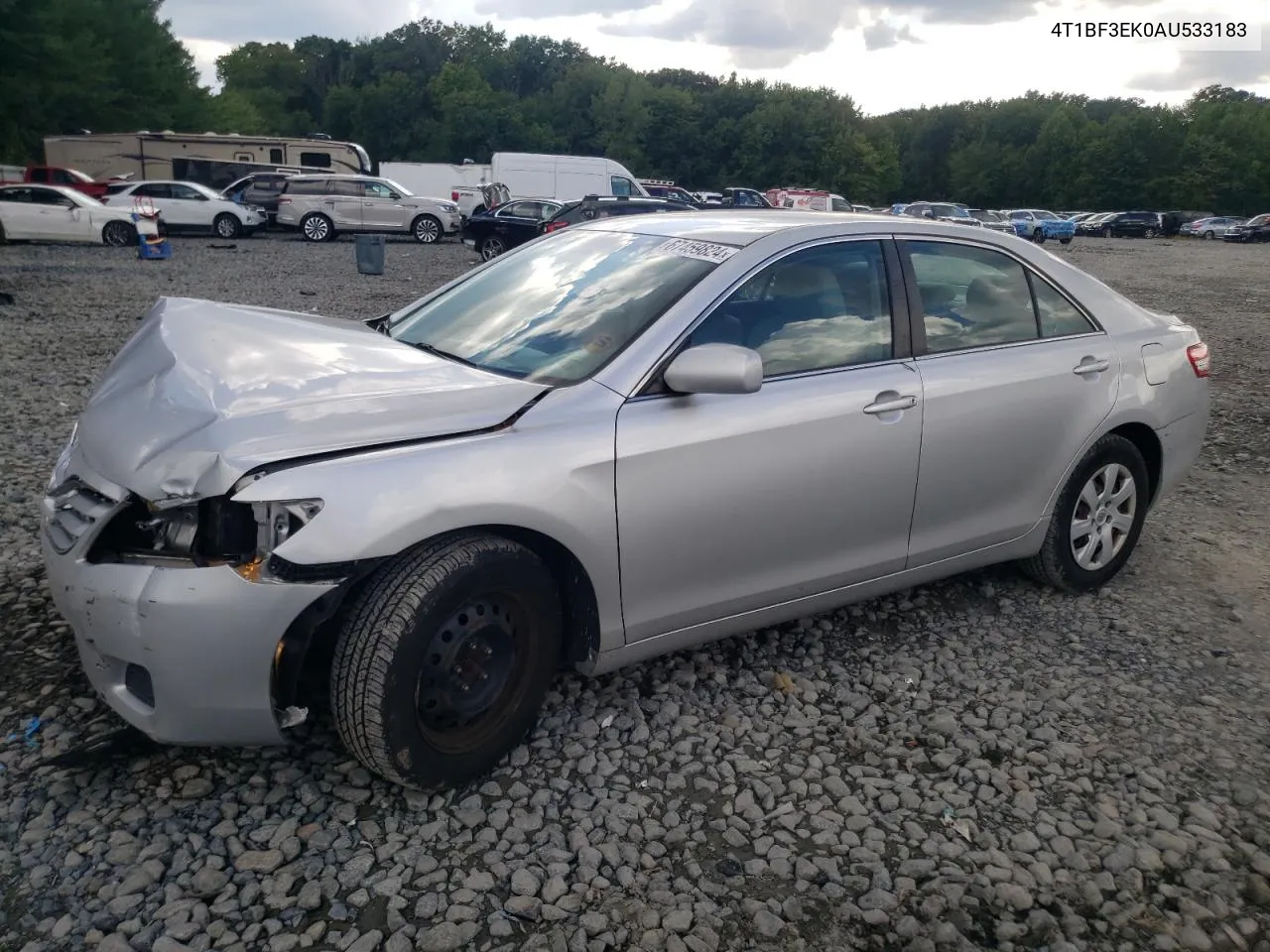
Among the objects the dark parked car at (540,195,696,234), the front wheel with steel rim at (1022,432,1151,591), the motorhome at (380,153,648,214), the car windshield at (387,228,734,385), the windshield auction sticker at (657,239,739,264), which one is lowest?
the front wheel with steel rim at (1022,432,1151,591)

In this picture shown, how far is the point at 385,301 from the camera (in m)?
13.8

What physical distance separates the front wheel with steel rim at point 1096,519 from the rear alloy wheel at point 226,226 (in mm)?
24625

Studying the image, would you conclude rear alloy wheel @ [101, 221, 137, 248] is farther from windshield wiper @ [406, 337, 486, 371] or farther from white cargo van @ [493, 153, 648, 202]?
windshield wiper @ [406, 337, 486, 371]

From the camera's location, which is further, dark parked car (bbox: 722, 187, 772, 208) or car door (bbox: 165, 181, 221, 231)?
dark parked car (bbox: 722, 187, 772, 208)

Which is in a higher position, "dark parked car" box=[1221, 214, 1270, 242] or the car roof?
"dark parked car" box=[1221, 214, 1270, 242]

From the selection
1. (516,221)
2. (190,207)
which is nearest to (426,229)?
(190,207)

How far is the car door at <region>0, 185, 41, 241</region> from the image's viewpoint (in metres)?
21.0

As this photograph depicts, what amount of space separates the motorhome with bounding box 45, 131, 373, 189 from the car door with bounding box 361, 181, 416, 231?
7335mm

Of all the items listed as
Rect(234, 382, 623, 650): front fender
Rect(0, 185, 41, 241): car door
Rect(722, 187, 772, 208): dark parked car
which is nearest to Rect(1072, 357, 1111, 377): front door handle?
Rect(234, 382, 623, 650): front fender

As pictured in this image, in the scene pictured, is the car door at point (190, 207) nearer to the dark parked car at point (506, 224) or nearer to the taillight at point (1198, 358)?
the dark parked car at point (506, 224)

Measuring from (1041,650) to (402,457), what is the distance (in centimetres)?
273

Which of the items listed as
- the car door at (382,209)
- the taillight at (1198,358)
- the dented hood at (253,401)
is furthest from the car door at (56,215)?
the taillight at (1198,358)

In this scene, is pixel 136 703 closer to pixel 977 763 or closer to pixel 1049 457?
pixel 977 763

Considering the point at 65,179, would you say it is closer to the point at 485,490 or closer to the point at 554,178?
the point at 554,178
